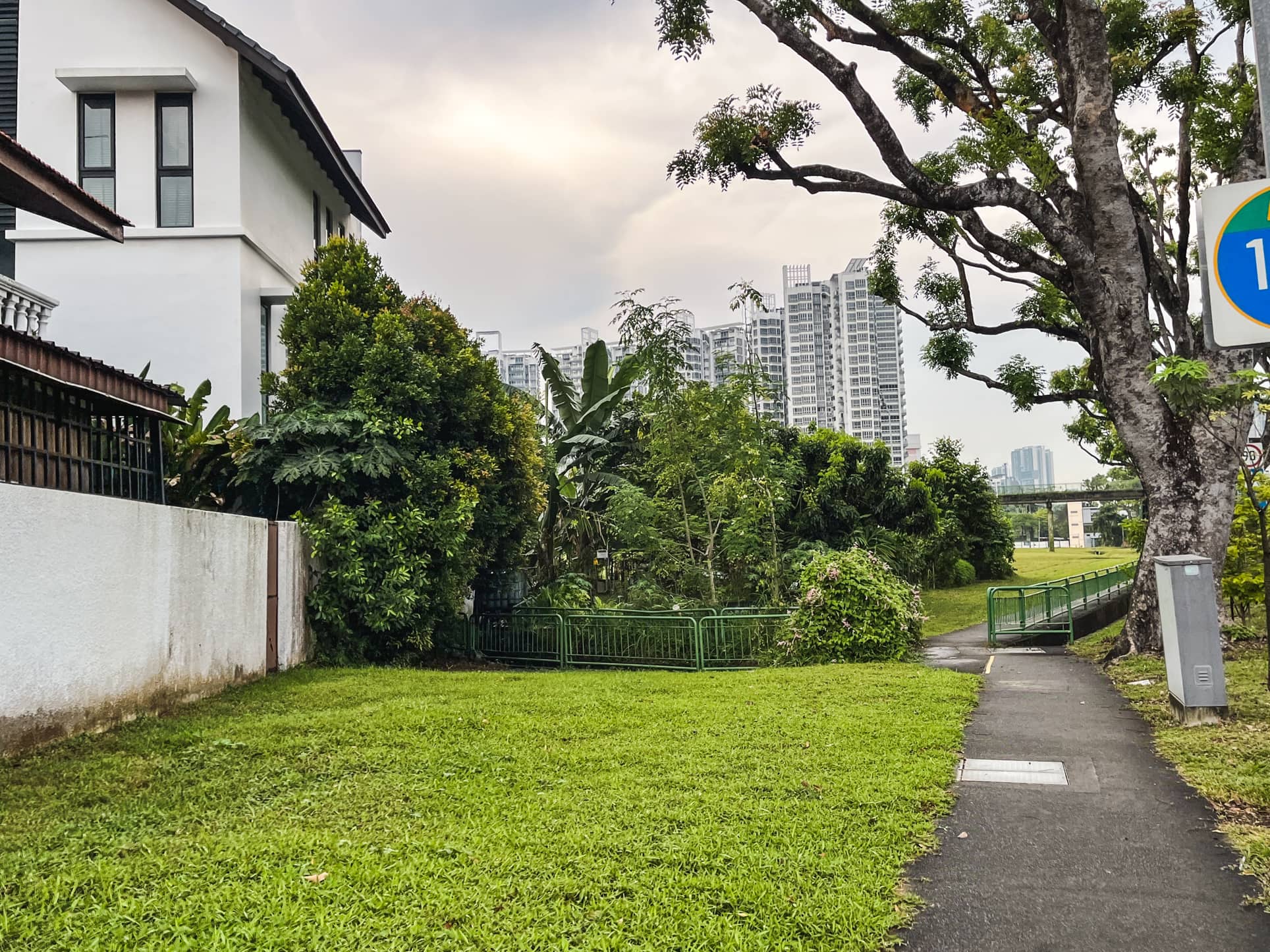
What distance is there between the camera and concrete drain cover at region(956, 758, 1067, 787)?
21.3 feet

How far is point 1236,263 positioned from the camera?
3.67 meters

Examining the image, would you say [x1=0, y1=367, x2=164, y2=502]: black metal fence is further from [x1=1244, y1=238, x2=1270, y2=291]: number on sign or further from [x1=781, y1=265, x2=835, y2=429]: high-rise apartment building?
[x1=781, y1=265, x2=835, y2=429]: high-rise apartment building

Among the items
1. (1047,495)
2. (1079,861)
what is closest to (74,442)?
(1079,861)

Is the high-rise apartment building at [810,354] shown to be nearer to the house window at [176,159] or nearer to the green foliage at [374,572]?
the house window at [176,159]

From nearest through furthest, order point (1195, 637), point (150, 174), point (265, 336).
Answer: point (1195, 637), point (150, 174), point (265, 336)

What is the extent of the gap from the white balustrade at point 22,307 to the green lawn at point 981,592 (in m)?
15.8

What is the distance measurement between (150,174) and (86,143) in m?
1.19

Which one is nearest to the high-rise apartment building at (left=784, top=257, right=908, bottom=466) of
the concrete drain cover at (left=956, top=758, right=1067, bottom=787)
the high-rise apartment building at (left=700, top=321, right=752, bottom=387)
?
the high-rise apartment building at (left=700, top=321, right=752, bottom=387)

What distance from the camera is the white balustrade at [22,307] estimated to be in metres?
8.90

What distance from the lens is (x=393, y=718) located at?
7750 mm

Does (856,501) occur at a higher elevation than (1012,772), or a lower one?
higher

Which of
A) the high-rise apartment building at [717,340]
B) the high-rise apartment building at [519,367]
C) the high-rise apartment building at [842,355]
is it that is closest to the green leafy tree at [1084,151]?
the high-rise apartment building at [717,340]

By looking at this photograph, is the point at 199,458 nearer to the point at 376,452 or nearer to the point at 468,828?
the point at 376,452

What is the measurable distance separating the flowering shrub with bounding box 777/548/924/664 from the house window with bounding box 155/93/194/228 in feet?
37.3
